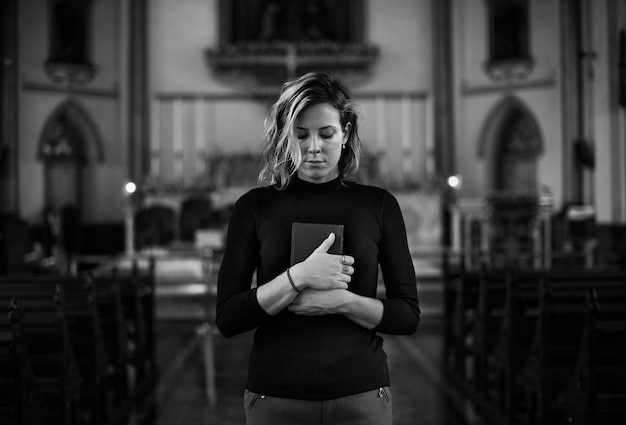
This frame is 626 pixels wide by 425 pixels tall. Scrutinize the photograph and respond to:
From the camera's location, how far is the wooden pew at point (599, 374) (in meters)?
2.72

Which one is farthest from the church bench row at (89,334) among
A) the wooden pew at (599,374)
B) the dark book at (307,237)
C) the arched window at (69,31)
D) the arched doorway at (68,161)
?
the arched window at (69,31)

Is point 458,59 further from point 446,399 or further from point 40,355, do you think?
point 40,355

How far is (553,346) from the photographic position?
137 inches

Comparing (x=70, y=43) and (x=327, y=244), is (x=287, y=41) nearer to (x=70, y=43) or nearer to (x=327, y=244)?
(x=70, y=43)

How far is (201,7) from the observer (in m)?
12.7

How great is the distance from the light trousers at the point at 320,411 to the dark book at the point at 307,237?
0.29 metres

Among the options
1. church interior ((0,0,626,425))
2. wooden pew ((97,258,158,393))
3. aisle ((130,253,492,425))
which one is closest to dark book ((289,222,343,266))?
aisle ((130,253,492,425))

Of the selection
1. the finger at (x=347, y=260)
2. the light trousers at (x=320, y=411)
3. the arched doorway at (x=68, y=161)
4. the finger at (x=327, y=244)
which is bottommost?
the light trousers at (x=320, y=411)

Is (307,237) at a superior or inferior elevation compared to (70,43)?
inferior

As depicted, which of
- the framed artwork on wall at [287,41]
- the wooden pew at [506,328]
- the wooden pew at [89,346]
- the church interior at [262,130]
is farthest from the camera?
the framed artwork on wall at [287,41]

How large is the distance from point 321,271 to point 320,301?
0.07 metres

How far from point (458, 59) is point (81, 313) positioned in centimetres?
1001

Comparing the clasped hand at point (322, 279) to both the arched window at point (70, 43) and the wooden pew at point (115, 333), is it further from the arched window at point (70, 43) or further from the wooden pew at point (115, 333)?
the arched window at point (70, 43)

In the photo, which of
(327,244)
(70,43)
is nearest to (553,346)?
(327,244)
